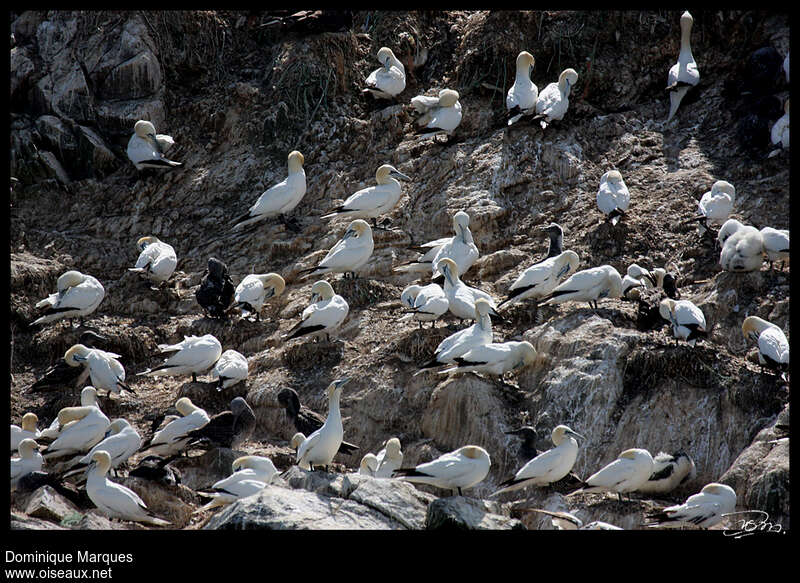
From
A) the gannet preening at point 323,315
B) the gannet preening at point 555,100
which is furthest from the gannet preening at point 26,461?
the gannet preening at point 555,100

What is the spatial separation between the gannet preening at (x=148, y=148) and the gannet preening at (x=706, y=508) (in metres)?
10.3

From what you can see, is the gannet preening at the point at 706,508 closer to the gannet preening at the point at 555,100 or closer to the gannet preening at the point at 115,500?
the gannet preening at the point at 115,500

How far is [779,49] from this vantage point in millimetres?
16859

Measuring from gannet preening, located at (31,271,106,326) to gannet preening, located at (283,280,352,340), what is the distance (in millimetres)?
2950

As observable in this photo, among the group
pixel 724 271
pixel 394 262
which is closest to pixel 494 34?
pixel 394 262

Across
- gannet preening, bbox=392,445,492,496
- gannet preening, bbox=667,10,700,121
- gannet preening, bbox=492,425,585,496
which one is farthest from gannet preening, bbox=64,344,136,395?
gannet preening, bbox=667,10,700,121

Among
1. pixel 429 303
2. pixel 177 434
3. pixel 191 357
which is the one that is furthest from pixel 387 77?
pixel 177 434

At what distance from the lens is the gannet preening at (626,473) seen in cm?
1016

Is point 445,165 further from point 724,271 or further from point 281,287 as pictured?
point 724,271

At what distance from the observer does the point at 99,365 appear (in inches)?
516

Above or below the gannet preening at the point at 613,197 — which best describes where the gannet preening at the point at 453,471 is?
below

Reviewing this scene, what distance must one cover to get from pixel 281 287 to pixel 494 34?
6.24m

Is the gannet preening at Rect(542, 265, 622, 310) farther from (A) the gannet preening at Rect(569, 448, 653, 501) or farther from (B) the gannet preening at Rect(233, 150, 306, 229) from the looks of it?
(B) the gannet preening at Rect(233, 150, 306, 229)

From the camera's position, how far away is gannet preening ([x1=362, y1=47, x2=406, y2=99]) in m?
17.2
